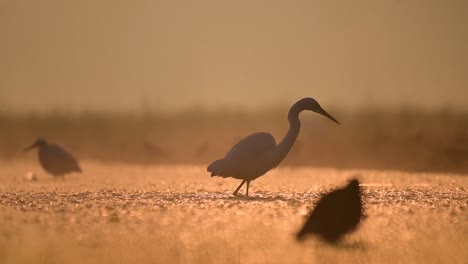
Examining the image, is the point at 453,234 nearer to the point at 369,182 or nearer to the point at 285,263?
the point at 285,263

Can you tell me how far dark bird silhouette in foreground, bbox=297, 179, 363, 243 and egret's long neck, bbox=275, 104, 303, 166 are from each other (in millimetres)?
3859

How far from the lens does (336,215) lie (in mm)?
8414

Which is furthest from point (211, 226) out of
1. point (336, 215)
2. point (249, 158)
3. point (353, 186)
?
point (249, 158)

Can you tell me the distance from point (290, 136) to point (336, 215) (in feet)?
14.9

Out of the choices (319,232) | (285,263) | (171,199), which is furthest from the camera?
(171,199)

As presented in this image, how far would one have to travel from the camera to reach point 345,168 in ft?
69.4

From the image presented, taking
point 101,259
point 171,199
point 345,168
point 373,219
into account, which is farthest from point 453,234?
point 345,168

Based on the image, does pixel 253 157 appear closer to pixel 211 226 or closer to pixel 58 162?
pixel 211 226

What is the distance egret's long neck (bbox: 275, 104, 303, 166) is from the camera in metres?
12.8

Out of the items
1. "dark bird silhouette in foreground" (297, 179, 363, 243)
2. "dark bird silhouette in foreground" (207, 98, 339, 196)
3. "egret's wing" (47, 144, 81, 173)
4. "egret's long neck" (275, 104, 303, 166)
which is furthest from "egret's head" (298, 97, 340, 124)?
"egret's wing" (47, 144, 81, 173)

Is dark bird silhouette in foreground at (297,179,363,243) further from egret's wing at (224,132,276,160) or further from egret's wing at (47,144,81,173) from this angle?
egret's wing at (47,144,81,173)

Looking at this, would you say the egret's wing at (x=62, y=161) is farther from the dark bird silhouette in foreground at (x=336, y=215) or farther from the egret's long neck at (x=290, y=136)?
the dark bird silhouette in foreground at (x=336, y=215)

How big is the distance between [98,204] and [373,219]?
10.3 feet

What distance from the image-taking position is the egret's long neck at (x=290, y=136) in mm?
12797
